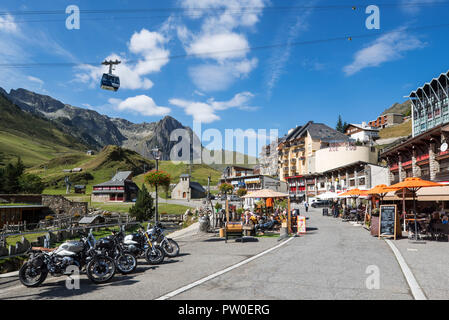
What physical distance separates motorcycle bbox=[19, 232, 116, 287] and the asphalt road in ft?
0.87

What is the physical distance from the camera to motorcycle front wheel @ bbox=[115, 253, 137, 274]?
9.05 meters

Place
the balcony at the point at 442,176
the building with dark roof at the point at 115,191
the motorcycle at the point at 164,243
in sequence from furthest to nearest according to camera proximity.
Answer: the building with dark roof at the point at 115,191 < the balcony at the point at 442,176 < the motorcycle at the point at 164,243

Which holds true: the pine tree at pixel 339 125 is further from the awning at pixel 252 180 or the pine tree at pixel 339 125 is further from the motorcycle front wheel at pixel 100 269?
the motorcycle front wheel at pixel 100 269

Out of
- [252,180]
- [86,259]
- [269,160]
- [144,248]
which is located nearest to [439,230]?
[144,248]

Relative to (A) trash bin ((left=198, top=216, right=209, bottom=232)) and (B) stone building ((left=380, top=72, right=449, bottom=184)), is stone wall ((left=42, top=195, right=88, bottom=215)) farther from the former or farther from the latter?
(B) stone building ((left=380, top=72, right=449, bottom=184))

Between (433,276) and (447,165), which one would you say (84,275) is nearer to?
(433,276)

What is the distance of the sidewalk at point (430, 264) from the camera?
6.96 m

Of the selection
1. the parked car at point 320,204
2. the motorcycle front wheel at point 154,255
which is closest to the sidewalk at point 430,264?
the motorcycle front wheel at point 154,255

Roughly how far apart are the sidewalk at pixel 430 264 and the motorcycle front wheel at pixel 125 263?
7.42 m

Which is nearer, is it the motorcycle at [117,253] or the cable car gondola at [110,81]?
the motorcycle at [117,253]

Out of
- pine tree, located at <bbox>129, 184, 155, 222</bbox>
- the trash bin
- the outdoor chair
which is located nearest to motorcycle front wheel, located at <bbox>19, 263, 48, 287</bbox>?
the trash bin

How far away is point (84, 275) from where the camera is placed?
9141 mm

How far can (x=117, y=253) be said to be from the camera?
959 centimetres

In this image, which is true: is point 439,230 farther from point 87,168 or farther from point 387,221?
point 87,168
